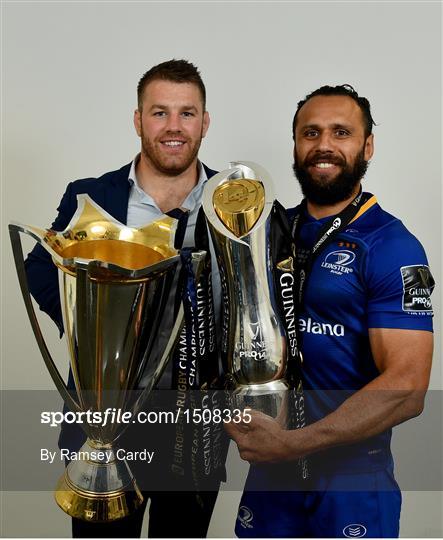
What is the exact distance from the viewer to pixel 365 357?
→ 1.42 m

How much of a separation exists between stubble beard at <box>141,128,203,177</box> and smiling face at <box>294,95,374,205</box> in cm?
29

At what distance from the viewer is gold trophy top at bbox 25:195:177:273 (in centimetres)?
134

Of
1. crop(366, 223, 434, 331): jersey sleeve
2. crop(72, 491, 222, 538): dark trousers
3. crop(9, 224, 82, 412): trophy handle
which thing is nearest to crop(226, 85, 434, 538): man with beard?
crop(366, 223, 434, 331): jersey sleeve

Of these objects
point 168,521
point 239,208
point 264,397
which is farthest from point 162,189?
point 168,521

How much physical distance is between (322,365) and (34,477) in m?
1.40

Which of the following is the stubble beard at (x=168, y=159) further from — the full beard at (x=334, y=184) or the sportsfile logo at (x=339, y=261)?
the sportsfile logo at (x=339, y=261)

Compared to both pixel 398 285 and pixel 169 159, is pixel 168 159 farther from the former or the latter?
pixel 398 285

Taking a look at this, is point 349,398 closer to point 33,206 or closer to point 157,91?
point 157,91

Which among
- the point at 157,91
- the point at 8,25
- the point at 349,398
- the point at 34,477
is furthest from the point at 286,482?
the point at 8,25

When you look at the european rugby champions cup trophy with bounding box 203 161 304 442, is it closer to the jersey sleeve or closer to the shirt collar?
the jersey sleeve

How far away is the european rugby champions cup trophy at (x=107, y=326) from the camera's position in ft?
3.93

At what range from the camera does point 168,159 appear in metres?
1.61

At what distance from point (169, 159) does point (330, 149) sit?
0.42 metres

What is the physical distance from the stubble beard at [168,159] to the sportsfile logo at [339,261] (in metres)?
0.47
